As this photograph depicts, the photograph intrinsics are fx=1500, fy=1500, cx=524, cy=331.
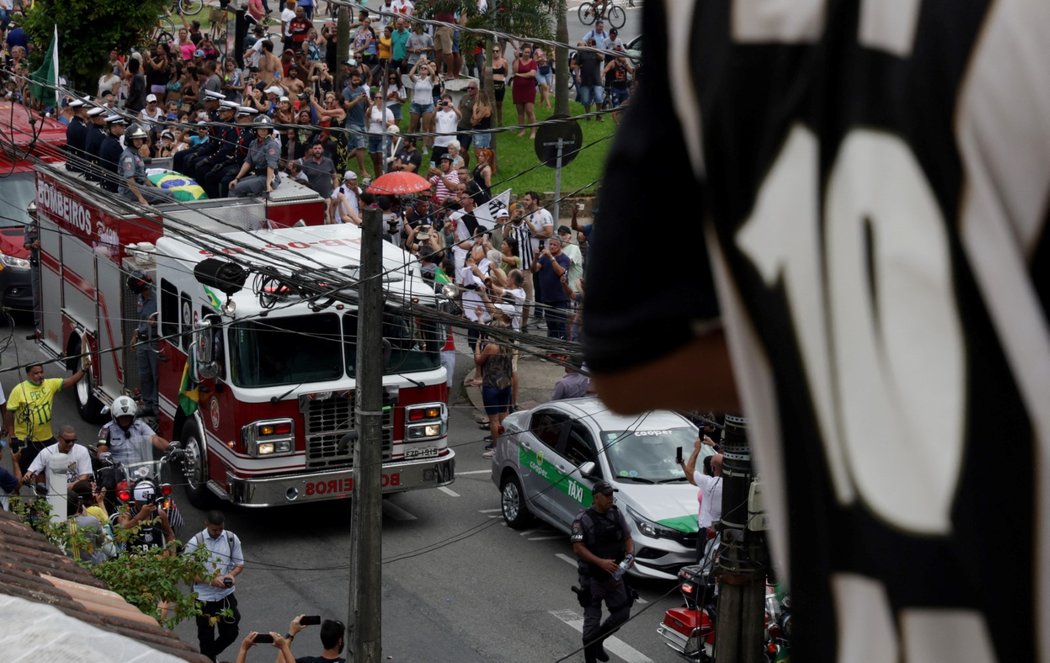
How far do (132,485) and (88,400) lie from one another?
5.48 m

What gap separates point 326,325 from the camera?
50.8 ft

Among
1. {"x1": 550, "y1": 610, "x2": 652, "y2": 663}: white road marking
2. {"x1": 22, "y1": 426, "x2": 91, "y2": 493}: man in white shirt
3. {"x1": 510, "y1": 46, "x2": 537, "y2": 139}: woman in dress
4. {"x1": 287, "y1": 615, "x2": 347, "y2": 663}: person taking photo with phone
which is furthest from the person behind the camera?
{"x1": 510, "y1": 46, "x2": 537, "y2": 139}: woman in dress

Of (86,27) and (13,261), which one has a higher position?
(86,27)

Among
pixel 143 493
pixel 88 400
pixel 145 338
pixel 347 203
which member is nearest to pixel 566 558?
pixel 143 493

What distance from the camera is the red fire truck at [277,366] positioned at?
1503 cm

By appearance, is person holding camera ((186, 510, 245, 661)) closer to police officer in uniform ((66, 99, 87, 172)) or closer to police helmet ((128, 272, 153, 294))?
police helmet ((128, 272, 153, 294))

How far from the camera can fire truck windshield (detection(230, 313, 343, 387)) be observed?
1516 centimetres

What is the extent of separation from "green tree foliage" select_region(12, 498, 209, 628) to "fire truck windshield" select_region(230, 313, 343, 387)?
3.78 meters

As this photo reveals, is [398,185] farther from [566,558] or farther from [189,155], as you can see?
[566,558]

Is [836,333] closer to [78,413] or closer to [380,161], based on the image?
[78,413]

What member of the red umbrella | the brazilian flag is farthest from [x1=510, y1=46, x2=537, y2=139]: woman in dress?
the brazilian flag

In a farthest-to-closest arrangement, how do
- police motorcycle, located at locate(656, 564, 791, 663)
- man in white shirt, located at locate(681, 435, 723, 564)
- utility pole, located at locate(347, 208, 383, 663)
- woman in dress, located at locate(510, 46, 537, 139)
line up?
woman in dress, located at locate(510, 46, 537, 139) → man in white shirt, located at locate(681, 435, 723, 564) → police motorcycle, located at locate(656, 564, 791, 663) → utility pole, located at locate(347, 208, 383, 663)

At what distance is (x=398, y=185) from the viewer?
2141 centimetres

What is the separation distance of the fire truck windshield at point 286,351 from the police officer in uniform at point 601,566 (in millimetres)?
3724
